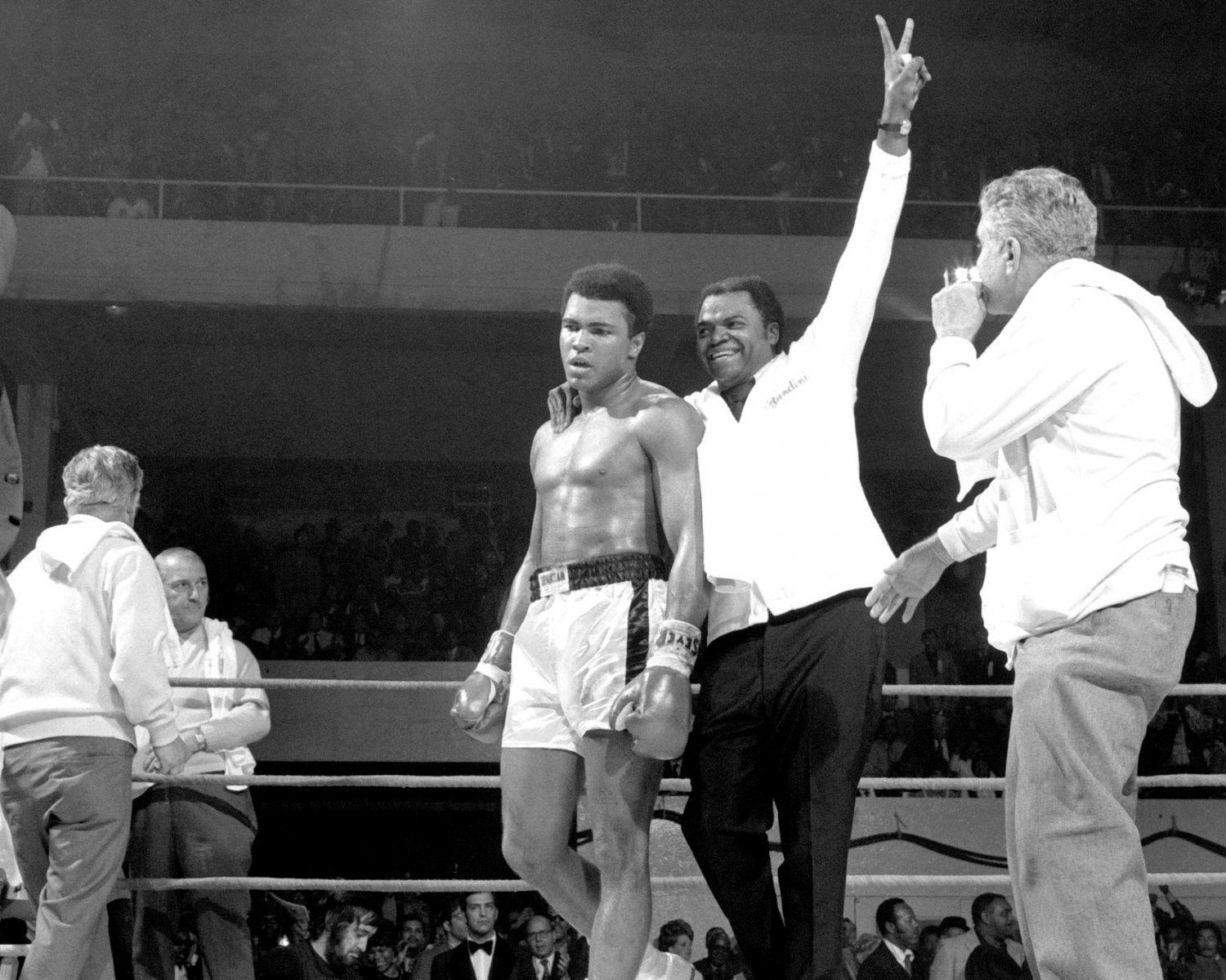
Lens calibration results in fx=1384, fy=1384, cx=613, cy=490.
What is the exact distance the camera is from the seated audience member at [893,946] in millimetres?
6176

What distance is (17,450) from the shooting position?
7.67 ft

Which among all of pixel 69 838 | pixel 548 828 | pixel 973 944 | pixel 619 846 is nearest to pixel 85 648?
pixel 69 838

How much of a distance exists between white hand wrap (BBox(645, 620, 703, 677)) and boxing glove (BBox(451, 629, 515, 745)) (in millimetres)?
342

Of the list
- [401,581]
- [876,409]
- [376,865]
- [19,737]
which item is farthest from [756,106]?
[19,737]

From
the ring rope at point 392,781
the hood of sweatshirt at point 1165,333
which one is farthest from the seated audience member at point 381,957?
the hood of sweatshirt at point 1165,333

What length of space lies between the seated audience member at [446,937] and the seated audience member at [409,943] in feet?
0.36

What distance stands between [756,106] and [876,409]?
123 inches

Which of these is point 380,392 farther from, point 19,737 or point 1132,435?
point 1132,435

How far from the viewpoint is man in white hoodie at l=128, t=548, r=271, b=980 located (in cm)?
317

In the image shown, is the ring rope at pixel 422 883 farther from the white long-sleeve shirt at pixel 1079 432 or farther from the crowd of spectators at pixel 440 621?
the crowd of spectators at pixel 440 621

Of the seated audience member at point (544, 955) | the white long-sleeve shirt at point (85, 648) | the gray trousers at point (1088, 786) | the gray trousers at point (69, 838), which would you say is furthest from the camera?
the seated audience member at point (544, 955)

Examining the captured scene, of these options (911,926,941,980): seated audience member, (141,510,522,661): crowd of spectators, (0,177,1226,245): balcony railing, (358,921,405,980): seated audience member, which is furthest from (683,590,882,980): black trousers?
(141,510,522,661): crowd of spectators

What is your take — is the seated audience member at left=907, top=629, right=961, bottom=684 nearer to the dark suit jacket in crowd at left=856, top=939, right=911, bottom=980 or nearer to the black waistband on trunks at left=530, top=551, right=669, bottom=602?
the dark suit jacket in crowd at left=856, top=939, right=911, bottom=980

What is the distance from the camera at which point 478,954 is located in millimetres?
5703
